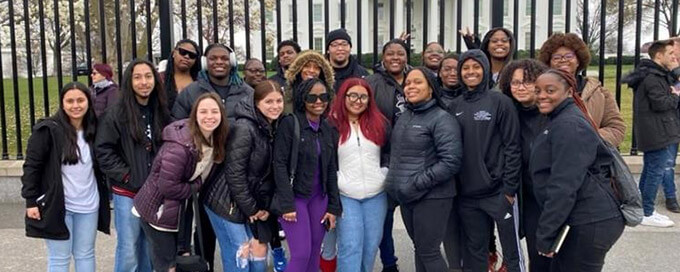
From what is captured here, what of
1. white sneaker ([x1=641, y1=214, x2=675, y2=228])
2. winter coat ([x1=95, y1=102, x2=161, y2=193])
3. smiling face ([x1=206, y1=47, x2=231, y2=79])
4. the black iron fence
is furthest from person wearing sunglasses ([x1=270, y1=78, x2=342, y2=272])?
white sneaker ([x1=641, y1=214, x2=675, y2=228])

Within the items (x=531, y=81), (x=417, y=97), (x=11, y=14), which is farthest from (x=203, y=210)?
(x=11, y=14)

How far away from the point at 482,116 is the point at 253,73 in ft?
6.64

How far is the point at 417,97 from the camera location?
3.95 meters

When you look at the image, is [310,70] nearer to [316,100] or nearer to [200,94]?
[316,100]

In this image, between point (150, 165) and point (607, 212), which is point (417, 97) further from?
point (150, 165)

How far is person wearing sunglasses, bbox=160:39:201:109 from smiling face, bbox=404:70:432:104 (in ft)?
6.19

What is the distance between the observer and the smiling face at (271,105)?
3.84 meters

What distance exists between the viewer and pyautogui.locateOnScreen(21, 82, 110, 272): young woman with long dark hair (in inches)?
148

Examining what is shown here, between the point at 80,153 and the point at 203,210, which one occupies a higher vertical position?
the point at 80,153

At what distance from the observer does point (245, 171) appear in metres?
3.78

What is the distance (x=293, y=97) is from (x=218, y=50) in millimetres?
817

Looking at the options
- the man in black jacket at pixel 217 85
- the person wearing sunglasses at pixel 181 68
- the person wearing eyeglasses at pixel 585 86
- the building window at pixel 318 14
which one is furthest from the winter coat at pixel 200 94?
the building window at pixel 318 14

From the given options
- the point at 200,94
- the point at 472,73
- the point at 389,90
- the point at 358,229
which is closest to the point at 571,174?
the point at 472,73

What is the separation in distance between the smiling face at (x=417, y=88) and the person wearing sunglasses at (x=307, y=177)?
539 millimetres
